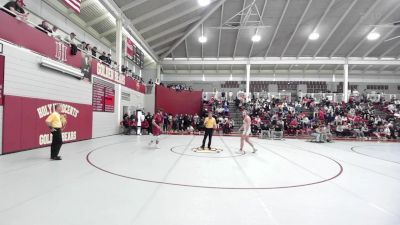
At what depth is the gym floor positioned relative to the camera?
3.67 meters

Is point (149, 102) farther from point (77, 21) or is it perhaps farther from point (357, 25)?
point (357, 25)

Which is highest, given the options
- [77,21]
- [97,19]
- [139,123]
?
[97,19]

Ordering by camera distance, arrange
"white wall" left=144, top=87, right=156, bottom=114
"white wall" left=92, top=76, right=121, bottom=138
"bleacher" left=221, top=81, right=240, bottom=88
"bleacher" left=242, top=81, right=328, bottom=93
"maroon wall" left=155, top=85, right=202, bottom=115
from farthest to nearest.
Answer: "bleacher" left=221, top=81, right=240, bottom=88
"bleacher" left=242, top=81, right=328, bottom=93
"maroon wall" left=155, top=85, right=202, bottom=115
"white wall" left=144, top=87, right=156, bottom=114
"white wall" left=92, top=76, right=121, bottom=138

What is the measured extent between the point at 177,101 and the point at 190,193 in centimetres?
2286

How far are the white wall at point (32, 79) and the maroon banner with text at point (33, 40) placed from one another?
306 millimetres

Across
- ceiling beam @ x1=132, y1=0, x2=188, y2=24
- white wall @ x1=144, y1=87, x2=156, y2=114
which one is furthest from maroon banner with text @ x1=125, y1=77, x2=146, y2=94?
ceiling beam @ x1=132, y1=0, x2=188, y2=24

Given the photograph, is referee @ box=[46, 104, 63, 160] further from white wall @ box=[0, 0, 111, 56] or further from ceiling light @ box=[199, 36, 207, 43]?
ceiling light @ box=[199, 36, 207, 43]

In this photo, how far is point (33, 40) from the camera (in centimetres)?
989

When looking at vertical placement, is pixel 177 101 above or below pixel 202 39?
below

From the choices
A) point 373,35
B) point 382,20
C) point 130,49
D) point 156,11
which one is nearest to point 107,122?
point 130,49

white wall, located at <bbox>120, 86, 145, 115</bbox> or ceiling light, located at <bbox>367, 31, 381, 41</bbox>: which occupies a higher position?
ceiling light, located at <bbox>367, 31, 381, 41</bbox>

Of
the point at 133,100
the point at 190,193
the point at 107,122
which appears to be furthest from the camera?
the point at 133,100

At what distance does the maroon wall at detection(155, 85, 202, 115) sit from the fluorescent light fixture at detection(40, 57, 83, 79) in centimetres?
1294

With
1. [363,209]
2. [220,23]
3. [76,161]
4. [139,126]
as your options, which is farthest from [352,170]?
[220,23]
